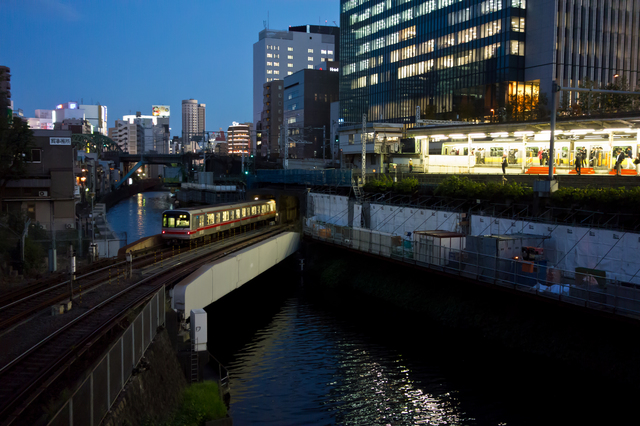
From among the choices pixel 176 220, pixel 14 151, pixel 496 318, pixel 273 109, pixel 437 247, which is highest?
pixel 273 109

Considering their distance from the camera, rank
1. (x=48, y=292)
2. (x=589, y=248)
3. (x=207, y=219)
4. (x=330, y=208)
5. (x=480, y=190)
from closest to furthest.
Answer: (x=48, y=292) < (x=589, y=248) < (x=480, y=190) < (x=207, y=219) < (x=330, y=208)

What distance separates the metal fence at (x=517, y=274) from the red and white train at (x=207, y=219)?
9918mm

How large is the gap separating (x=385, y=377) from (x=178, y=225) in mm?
17107

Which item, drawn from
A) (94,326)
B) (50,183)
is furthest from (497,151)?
(50,183)

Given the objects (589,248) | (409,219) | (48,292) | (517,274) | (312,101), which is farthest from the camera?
(312,101)

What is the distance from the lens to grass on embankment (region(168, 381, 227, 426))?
13586mm

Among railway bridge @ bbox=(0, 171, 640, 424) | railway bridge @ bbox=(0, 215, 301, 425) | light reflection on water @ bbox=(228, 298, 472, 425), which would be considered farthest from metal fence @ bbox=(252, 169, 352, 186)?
light reflection on water @ bbox=(228, 298, 472, 425)

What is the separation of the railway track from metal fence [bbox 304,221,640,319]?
11.6m

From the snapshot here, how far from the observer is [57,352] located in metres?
12.5

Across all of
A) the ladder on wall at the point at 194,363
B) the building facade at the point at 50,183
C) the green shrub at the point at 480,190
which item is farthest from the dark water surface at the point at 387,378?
the building facade at the point at 50,183

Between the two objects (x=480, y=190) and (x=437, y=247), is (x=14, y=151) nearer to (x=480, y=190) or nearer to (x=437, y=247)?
(x=437, y=247)

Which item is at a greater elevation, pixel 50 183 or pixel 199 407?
pixel 50 183

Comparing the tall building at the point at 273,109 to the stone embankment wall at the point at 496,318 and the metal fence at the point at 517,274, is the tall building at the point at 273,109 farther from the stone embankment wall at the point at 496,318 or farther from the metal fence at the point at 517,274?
the metal fence at the point at 517,274

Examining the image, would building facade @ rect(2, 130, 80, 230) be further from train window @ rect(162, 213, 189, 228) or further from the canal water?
the canal water
